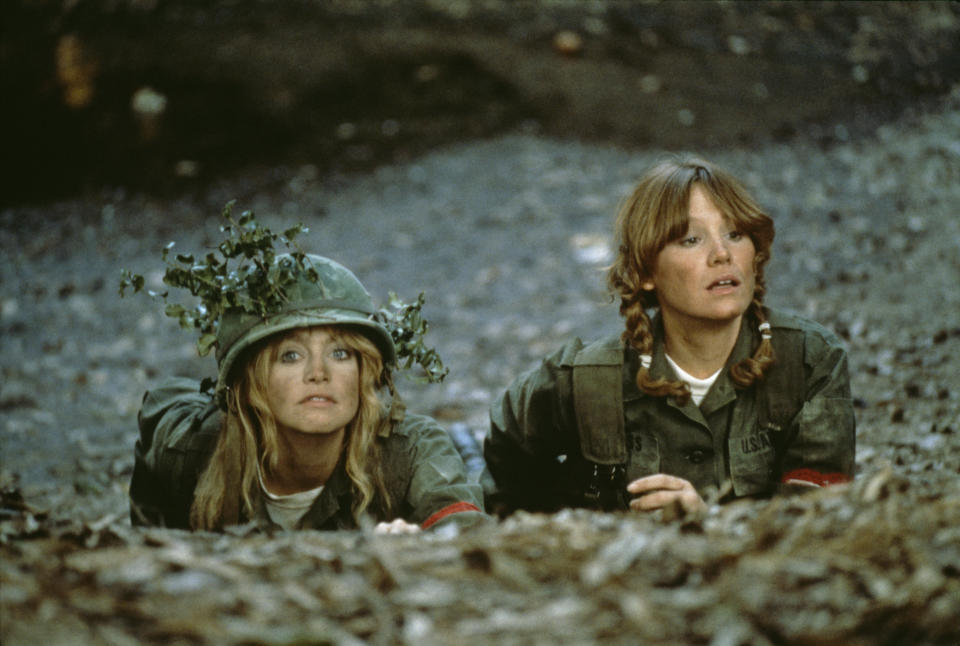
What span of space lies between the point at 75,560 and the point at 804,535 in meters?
1.80

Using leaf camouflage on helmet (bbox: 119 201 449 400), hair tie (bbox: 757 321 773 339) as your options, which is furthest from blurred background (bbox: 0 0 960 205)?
leaf camouflage on helmet (bbox: 119 201 449 400)


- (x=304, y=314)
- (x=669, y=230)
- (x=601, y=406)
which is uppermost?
(x=669, y=230)

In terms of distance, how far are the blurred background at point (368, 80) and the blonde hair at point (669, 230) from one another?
22.2ft

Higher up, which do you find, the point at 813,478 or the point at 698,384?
the point at 698,384

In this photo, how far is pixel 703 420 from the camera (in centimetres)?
385

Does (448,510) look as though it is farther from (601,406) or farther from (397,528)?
(601,406)

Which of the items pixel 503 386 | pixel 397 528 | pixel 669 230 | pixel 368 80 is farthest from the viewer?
pixel 368 80

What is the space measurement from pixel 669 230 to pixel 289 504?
1.89 metres

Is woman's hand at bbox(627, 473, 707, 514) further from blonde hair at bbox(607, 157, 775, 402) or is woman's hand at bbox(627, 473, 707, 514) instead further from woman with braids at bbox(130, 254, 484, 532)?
woman with braids at bbox(130, 254, 484, 532)

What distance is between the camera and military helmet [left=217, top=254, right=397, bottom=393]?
3.69 m

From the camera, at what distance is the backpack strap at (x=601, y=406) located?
3951mm

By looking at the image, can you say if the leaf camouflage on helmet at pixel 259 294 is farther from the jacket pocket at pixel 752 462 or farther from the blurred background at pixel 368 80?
the blurred background at pixel 368 80

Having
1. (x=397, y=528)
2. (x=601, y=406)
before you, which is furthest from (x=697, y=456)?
(x=397, y=528)

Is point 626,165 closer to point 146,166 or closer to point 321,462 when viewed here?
point 146,166
